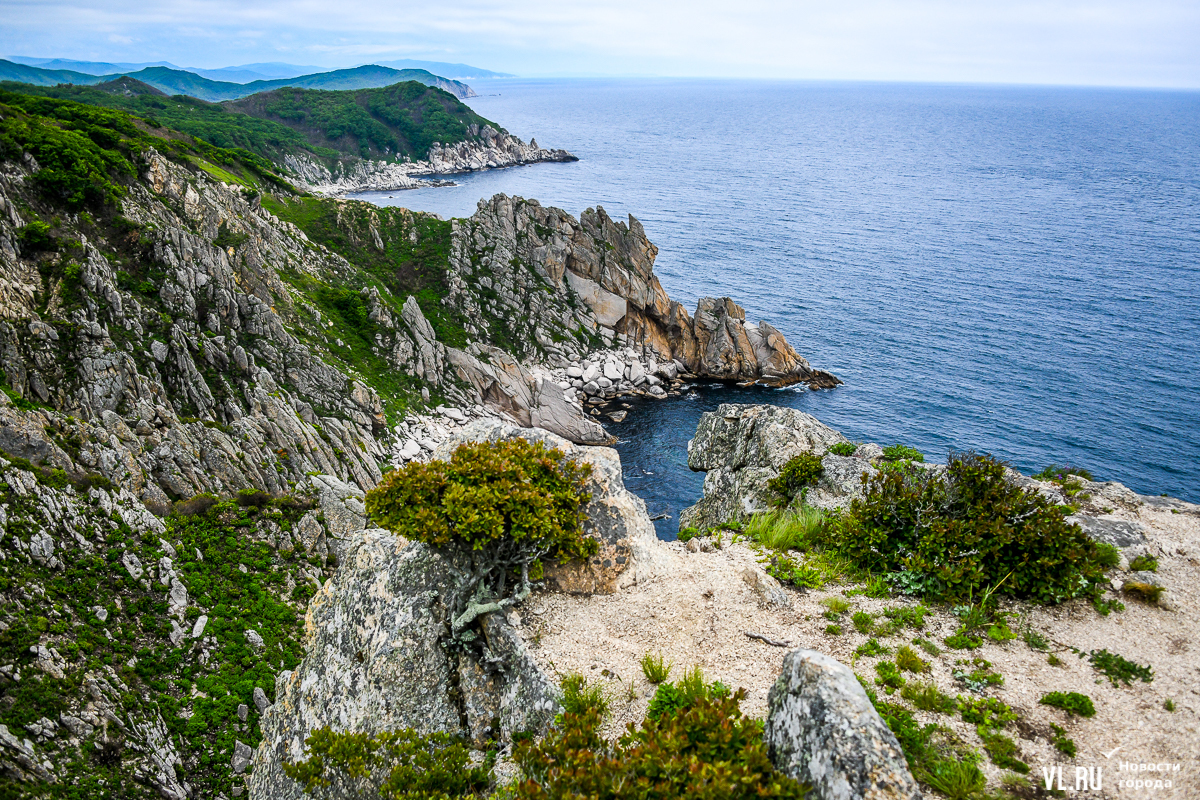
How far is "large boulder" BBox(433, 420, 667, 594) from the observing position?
13.9 metres

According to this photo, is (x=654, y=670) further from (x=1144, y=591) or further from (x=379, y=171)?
(x=379, y=171)

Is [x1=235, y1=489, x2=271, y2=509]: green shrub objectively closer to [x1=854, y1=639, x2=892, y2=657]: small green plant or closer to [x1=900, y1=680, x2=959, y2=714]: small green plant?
[x1=854, y1=639, x2=892, y2=657]: small green plant

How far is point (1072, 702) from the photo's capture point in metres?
10.2

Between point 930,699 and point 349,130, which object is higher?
point 349,130

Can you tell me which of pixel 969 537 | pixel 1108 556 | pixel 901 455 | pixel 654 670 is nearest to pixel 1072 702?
pixel 969 537

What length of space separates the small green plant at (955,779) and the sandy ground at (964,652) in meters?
0.53

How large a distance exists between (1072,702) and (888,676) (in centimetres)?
283

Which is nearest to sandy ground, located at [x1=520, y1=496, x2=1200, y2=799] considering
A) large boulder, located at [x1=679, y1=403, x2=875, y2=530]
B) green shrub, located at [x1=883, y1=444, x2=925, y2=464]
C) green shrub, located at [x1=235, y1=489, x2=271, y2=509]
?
large boulder, located at [x1=679, y1=403, x2=875, y2=530]

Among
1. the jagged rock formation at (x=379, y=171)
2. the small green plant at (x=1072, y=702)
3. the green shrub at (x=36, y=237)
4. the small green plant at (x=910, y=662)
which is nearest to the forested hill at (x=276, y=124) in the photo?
the jagged rock formation at (x=379, y=171)

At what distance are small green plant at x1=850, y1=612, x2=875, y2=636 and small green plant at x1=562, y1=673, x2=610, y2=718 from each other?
565 centimetres

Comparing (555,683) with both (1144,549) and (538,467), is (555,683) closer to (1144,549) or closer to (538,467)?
(538,467)

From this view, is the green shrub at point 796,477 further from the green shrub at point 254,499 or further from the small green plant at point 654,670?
the green shrub at point 254,499

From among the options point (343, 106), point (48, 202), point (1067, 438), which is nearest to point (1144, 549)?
point (1067, 438)

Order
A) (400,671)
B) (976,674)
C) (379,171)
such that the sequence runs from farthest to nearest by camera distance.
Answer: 1. (379,171)
2. (400,671)
3. (976,674)
